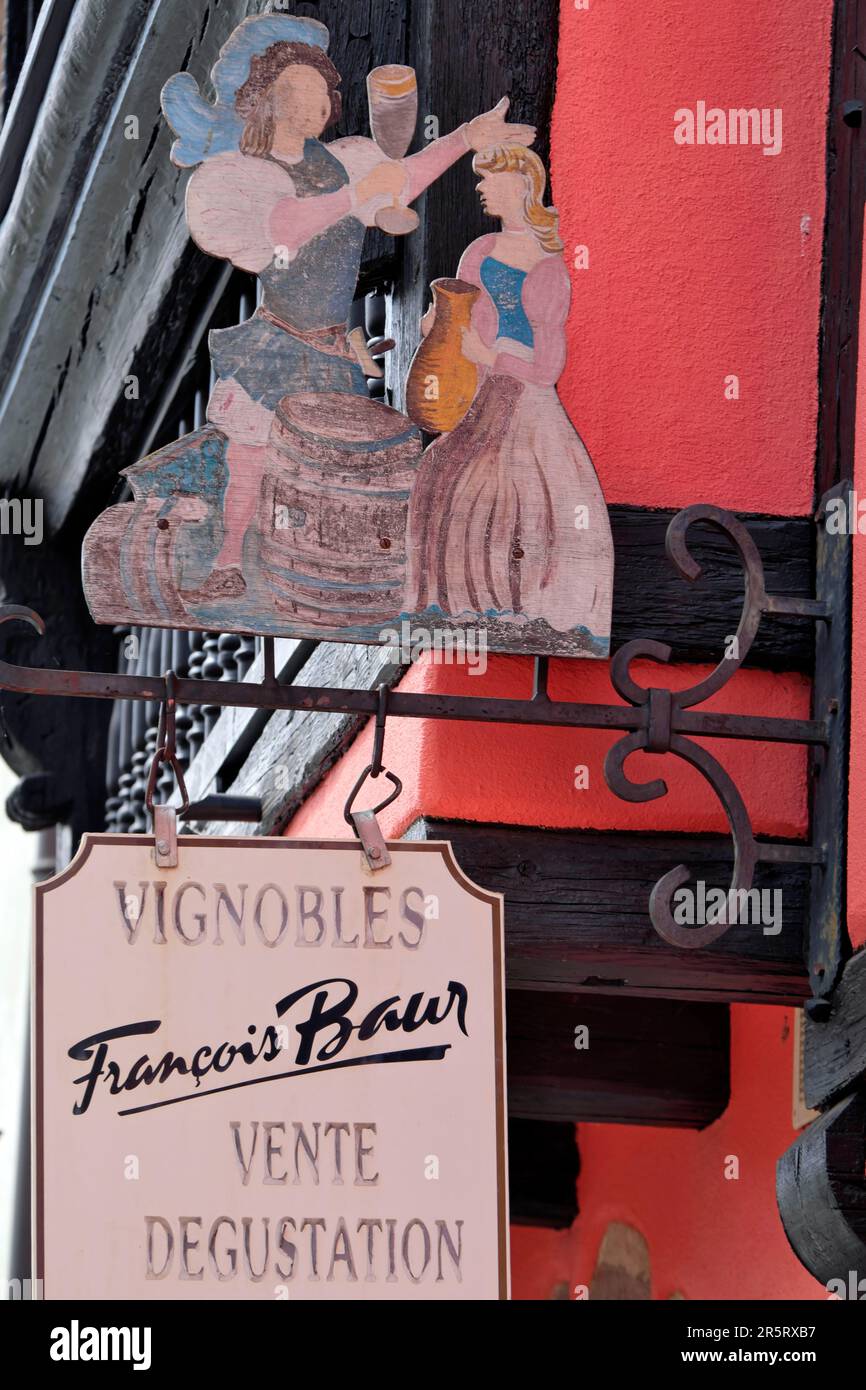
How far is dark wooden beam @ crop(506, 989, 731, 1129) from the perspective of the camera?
391 cm

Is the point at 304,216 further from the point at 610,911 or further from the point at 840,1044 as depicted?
the point at 840,1044

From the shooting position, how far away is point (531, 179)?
10.3 feet

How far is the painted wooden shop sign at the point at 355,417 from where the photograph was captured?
2965mm

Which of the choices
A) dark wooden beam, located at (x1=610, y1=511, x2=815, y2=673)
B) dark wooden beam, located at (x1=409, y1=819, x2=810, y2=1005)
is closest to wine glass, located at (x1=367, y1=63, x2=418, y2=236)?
dark wooden beam, located at (x1=610, y1=511, x2=815, y2=673)

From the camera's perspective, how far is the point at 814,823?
3150 millimetres

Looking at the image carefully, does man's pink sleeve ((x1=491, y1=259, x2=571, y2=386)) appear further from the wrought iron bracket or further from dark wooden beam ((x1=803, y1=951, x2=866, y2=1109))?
dark wooden beam ((x1=803, y1=951, x2=866, y2=1109))

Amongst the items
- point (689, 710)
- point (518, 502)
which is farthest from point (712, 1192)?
point (518, 502)

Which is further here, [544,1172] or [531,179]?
[544,1172]

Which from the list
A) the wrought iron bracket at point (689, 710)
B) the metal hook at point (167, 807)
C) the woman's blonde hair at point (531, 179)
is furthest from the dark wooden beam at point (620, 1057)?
the woman's blonde hair at point (531, 179)

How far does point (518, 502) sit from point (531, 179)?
52 centimetres

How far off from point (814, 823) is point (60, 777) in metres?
3.08

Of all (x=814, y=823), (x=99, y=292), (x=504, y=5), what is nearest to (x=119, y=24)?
(x=99, y=292)

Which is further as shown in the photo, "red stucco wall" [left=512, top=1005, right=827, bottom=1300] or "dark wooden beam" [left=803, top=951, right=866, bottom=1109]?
"red stucco wall" [left=512, top=1005, right=827, bottom=1300]

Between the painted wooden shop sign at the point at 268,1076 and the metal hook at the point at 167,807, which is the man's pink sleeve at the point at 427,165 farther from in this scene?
the painted wooden shop sign at the point at 268,1076
